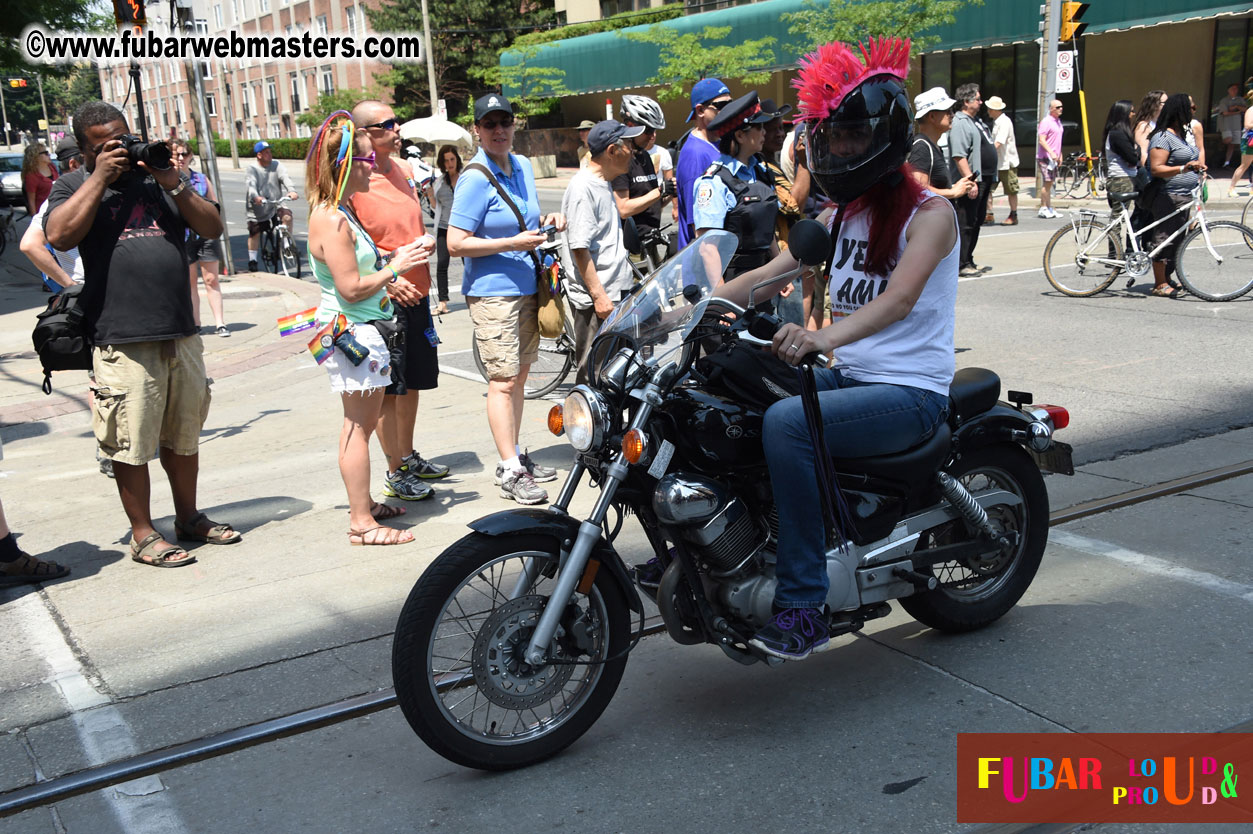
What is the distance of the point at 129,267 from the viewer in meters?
4.94

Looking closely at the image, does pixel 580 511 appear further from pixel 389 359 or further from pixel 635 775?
pixel 635 775

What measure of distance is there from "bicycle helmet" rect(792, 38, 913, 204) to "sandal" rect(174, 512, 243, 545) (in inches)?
137

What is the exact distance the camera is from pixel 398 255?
516 cm

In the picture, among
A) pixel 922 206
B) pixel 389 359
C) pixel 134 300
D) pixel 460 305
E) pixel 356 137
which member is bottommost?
pixel 460 305

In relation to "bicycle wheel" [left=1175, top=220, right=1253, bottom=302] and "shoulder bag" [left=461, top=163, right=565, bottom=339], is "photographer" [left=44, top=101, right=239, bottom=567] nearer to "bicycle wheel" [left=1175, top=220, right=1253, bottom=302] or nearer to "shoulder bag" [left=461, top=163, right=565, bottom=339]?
"shoulder bag" [left=461, top=163, right=565, bottom=339]

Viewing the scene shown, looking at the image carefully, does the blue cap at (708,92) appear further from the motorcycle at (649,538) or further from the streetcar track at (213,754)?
the streetcar track at (213,754)

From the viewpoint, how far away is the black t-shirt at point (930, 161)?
8.09 metres

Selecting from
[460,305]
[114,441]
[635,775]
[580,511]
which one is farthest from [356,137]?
[460,305]

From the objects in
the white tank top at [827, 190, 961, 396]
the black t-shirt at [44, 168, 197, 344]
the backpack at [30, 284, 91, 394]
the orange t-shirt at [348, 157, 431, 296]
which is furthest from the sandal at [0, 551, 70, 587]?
the white tank top at [827, 190, 961, 396]

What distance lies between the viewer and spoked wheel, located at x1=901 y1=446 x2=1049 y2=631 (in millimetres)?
3977

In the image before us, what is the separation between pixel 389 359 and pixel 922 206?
271 centimetres

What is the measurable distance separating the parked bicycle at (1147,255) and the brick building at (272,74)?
52.4 metres

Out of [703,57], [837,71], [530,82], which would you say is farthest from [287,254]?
[530,82]

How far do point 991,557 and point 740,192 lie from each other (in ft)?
8.53
